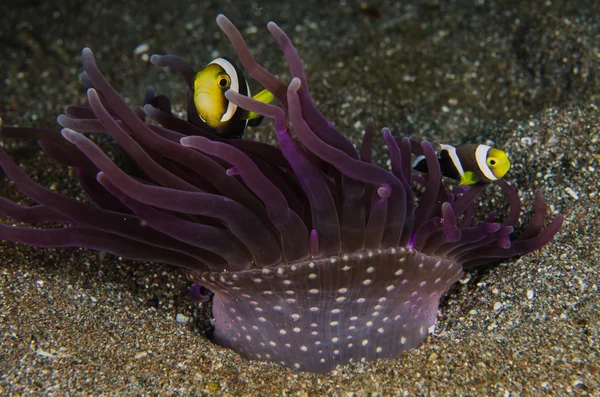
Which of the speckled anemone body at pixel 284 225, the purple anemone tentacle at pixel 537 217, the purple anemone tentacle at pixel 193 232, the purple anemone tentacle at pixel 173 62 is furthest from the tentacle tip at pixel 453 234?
the purple anemone tentacle at pixel 173 62

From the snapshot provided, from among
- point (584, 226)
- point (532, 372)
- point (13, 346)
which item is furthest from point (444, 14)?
point (13, 346)

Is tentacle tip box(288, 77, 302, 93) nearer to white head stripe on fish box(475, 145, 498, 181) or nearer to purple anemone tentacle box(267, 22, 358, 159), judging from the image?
purple anemone tentacle box(267, 22, 358, 159)

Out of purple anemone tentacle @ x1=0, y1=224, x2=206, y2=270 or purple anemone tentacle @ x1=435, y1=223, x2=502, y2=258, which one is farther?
purple anemone tentacle @ x1=435, y1=223, x2=502, y2=258

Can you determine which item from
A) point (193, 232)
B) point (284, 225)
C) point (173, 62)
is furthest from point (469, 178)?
point (173, 62)

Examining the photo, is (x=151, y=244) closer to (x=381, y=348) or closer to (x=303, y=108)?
(x=303, y=108)

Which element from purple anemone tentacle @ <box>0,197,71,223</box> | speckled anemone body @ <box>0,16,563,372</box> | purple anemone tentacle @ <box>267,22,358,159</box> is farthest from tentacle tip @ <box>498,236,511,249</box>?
purple anemone tentacle @ <box>0,197,71,223</box>
